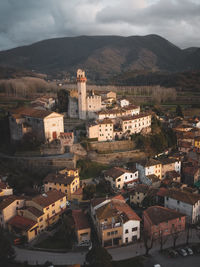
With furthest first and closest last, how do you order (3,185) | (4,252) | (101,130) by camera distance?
(101,130), (3,185), (4,252)

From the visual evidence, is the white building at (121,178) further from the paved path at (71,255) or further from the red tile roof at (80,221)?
the paved path at (71,255)

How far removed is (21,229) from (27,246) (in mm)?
1845

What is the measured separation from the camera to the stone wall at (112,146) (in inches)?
1650

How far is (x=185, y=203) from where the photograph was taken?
27.8 meters

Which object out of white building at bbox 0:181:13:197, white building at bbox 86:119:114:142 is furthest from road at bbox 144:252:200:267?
white building at bbox 86:119:114:142

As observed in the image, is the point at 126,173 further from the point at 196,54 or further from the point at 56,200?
the point at 196,54

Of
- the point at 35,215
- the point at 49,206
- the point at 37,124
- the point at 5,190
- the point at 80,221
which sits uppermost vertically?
the point at 37,124

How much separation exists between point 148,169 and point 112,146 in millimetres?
8546

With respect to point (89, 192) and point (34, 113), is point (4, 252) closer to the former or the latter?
point (89, 192)

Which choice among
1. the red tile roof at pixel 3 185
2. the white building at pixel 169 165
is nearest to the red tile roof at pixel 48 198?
the red tile roof at pixel 3 185

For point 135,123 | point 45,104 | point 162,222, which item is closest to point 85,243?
point 162,222

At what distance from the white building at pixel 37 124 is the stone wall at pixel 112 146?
22.2 ft

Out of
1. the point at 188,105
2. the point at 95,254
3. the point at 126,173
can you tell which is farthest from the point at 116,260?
the point at 188,105

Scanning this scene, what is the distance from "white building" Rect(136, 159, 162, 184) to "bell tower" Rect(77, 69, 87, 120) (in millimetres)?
18423
